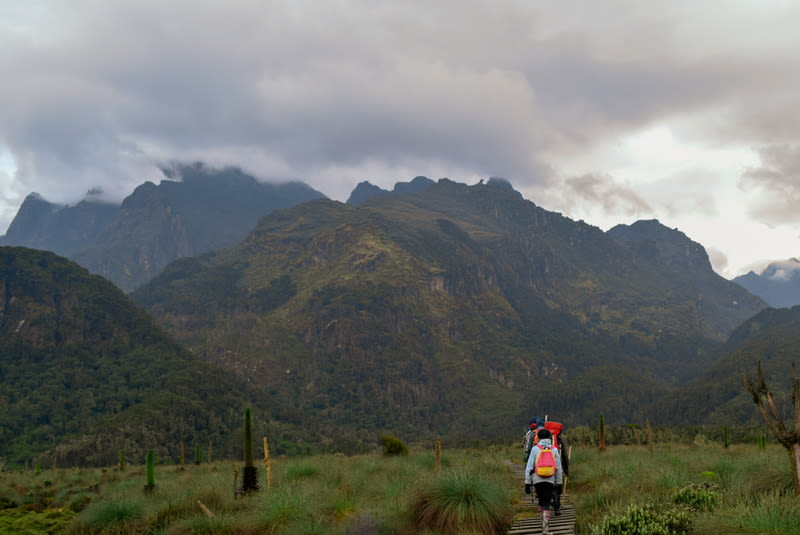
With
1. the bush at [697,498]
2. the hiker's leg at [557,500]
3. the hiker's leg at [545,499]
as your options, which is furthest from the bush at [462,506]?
the bush at [697,498]

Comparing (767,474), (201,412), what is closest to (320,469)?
(767,474)

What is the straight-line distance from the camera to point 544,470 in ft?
41.6

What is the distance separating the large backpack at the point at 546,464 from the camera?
41.5 feet

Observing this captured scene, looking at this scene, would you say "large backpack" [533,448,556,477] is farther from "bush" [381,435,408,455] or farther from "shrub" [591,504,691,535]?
"bush" [381,435,408,455]

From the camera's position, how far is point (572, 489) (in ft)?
62.5

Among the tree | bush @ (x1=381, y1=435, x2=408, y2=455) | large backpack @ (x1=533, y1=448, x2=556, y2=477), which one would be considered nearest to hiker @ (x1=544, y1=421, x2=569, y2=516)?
large backpack @ (x1=533, y1=448, x2=556, y2=477)

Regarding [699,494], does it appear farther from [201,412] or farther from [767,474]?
[201,412]

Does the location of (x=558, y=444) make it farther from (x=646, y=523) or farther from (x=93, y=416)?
(x=93, y=416)

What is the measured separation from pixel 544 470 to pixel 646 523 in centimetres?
229

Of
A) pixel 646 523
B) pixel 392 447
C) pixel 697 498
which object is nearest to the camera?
pixel 646 523

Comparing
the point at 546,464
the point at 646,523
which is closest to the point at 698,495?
the point at 646,523

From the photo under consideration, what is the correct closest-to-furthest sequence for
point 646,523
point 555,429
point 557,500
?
point 646,523, point 557,500, point 555,429

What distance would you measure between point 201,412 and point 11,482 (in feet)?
485

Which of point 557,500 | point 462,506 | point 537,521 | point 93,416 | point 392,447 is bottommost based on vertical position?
point 93,416
